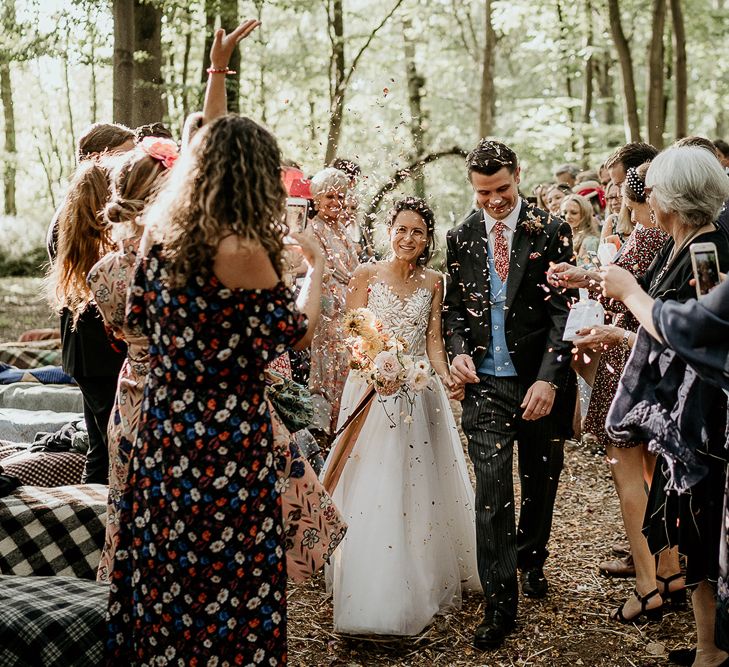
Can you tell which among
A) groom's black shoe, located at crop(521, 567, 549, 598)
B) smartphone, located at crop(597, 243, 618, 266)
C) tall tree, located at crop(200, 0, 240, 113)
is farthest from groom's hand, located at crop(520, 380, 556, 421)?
tall tree, located at crop(200, 0, 240, 113)

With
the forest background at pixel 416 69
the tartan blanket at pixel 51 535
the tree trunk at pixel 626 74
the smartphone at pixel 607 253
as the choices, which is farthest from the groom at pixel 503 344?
the tree trunk at pixel 626 74

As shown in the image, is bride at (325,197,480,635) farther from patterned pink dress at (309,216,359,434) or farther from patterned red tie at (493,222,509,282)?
patterned pink dress at (309,216,359,434)

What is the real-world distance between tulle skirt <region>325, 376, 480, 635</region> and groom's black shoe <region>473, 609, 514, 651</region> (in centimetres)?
30

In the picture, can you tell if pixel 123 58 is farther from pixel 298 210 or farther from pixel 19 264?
pixel 19 264

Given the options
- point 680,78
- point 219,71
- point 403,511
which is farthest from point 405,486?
point 680,78

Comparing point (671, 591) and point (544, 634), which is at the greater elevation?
point (671, 591)

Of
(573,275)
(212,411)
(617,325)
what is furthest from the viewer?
(617,325)

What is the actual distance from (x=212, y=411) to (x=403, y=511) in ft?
6.12

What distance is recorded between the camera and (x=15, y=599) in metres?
3.33

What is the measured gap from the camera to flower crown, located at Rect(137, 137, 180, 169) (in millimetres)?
3365

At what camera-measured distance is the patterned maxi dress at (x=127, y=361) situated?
3.29 meters

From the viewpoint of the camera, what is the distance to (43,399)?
7.11m

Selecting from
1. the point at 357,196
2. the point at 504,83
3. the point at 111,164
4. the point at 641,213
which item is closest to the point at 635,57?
the point at 504,83

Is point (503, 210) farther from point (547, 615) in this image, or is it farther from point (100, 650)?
point (100, 650)
